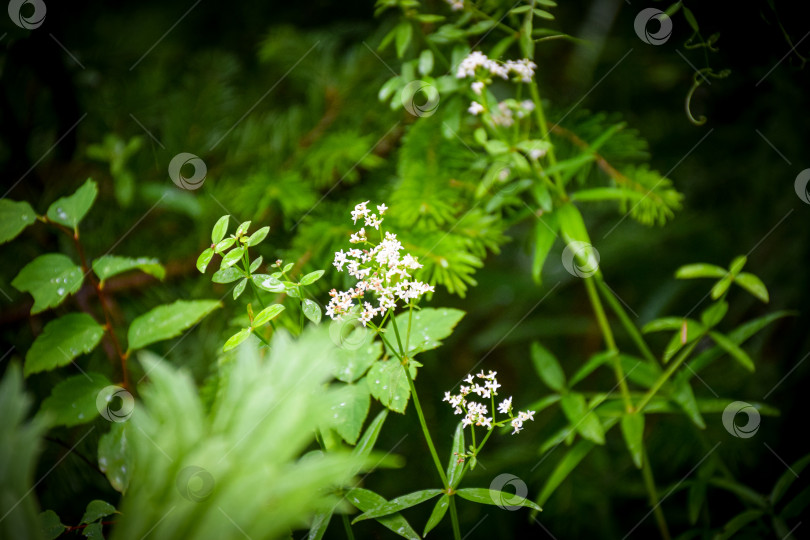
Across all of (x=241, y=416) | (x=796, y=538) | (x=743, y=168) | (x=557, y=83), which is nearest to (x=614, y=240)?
(x=743, y=168)

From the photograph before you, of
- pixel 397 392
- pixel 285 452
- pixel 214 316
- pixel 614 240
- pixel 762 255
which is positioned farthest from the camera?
pixel 614 240

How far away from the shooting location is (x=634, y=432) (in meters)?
0.76

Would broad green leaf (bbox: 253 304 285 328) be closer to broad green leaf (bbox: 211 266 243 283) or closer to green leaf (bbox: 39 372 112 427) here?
broad green leaf (bbox: 211 266 243 283)

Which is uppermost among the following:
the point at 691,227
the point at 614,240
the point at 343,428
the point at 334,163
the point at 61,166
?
the point at 691,227

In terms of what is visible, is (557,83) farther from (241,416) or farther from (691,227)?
(241,416)

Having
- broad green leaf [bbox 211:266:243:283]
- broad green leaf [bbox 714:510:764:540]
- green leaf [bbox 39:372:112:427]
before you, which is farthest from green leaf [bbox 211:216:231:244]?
broad green leaf [bbox 714:510:764:540]

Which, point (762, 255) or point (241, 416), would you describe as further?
→ point (762, 255)

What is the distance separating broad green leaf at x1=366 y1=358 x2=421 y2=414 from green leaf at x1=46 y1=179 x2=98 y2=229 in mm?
453

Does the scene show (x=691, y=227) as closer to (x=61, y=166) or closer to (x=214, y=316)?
(x=214, y=316)

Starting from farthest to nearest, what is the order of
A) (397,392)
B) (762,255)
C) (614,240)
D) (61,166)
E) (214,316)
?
(614,240) → (762,255) → (61,166) → (214,316) → (397,392)

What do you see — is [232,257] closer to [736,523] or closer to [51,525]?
[51,525]

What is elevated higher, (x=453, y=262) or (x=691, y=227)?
(x=691, y=227)

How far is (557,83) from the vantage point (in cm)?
140

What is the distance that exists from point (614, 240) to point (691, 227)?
19cm
